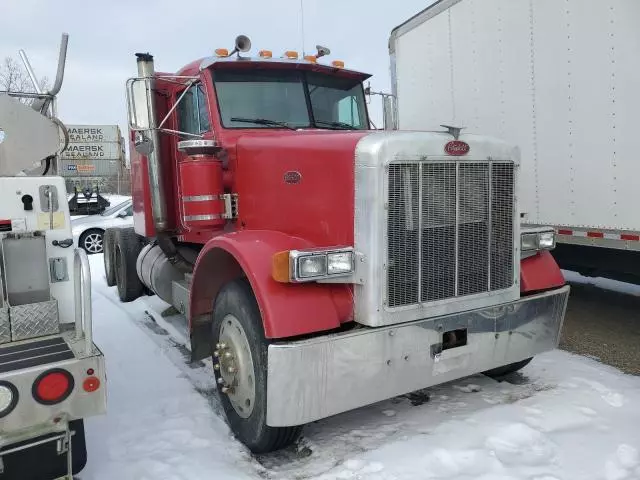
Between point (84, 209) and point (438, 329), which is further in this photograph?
point (84, 209)

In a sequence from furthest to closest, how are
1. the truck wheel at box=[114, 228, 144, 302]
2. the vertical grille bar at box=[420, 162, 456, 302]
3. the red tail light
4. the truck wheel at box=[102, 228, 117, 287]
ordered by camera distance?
1. the truck wheel at box=[102, 228, 117, 287]
2. the truck wheel at box=[114, 228, 144, 302]
3. the vertical grille bar at box=[420, 162, 456, 302]
4. the red tail light

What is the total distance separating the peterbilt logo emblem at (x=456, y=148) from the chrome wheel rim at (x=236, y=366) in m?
1.69

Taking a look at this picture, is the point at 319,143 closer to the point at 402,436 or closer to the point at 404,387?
the point at 404,387

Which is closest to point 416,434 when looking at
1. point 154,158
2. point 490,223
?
point 490,223

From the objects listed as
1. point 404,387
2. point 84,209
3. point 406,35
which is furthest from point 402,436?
point 84,209

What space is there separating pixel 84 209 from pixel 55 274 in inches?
462

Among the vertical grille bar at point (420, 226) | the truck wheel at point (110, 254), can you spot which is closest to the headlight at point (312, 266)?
the vertical grille bar at point (420, 226)

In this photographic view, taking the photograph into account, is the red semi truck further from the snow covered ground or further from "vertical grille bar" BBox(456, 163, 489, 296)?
the snow covered ground

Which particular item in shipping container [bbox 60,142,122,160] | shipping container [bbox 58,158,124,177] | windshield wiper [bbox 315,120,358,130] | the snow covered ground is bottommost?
the snow covered ground

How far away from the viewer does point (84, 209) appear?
45.0ft

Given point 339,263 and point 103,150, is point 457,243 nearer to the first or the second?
point 339,263

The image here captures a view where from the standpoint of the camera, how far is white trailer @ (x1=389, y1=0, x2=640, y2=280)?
4.80m

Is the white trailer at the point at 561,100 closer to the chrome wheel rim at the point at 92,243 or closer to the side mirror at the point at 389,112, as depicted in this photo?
the side mirror at the point at 389,112

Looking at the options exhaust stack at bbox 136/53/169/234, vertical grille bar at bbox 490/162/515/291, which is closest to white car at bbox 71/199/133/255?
exhaust stack at bbox 136/53/169/234
